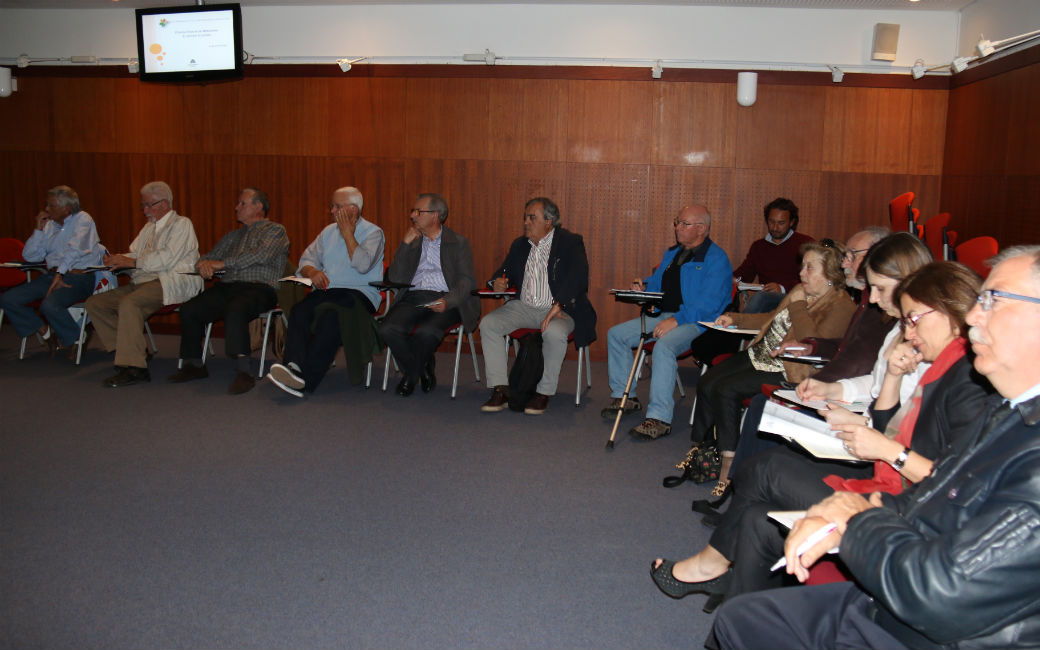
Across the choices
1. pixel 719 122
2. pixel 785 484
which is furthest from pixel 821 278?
pixel 719 122

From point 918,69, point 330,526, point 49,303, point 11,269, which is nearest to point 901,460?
point 330,526

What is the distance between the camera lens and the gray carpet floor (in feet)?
7.93

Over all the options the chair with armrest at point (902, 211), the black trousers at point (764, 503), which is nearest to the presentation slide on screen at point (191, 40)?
the chair with armrest at point (902, 211)

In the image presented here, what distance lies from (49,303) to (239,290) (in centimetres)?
160

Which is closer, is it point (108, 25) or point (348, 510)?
point (348, 510)

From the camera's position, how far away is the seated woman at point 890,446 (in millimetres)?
1872

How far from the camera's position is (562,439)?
14.5 feet

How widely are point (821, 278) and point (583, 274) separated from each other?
1.96 meters

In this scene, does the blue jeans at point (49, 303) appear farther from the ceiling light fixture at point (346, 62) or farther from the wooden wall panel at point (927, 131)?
the wooden wall panel at point (927, 131)

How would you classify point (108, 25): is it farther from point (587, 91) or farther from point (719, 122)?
point (719, 122)

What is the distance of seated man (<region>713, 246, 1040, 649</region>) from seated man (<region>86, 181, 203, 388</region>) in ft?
17.1

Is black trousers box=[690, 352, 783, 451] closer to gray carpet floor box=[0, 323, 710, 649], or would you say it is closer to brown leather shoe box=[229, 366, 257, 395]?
gray carpet floor box=[0, 323, 710, 649]

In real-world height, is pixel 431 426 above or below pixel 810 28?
below

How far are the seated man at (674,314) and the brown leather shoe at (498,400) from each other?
680 millimetres
